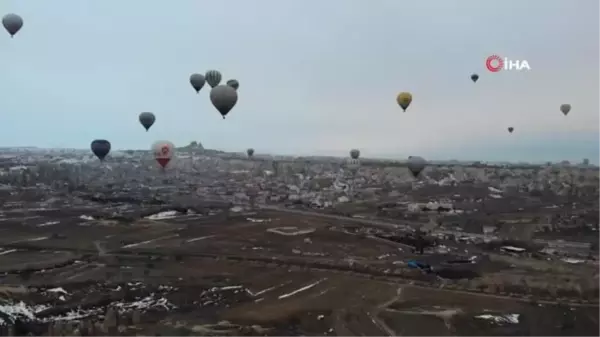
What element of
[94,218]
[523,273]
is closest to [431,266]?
[523,273]

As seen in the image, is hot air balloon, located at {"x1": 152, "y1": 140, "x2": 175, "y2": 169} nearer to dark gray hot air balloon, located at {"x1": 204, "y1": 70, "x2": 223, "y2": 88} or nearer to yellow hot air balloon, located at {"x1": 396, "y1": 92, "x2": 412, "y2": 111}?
dark gray hot air balloon, located at {"x1": 204, "y1": 70, "x2": 223, "y2": 88}

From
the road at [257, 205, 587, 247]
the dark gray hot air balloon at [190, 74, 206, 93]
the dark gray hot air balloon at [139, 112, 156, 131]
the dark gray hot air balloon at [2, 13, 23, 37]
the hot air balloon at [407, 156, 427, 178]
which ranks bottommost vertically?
the road at [257, 205, 587, 247]

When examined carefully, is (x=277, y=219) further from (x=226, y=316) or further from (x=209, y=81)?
(x=226, y=316)

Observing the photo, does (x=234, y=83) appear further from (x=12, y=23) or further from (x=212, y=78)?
(x=12, y=23)

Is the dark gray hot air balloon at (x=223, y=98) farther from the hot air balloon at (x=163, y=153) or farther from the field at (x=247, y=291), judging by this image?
the hot air balloon at (x=163, y=153)

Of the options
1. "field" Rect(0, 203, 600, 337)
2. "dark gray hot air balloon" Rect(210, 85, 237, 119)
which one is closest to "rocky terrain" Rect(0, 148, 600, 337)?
"field" Rect(0, 203, 600, 337)
